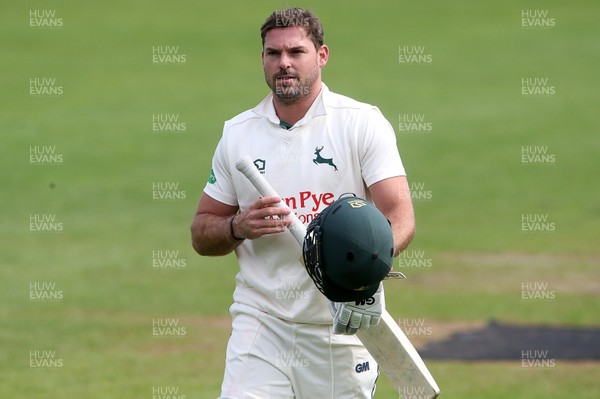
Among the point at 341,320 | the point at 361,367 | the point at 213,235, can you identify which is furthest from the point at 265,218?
the point at 361,367

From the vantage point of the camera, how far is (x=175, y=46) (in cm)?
3753

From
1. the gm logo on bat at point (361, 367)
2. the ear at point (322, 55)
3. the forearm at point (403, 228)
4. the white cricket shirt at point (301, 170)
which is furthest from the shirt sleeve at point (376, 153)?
the gm logo on bat at point (361, 367)

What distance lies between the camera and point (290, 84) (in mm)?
7699

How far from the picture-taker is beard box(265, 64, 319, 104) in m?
7.70

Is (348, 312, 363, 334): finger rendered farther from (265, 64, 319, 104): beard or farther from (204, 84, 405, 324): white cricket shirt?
(265, 64, 319, 104): beard

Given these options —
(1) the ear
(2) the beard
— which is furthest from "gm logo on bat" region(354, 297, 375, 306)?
(1) the ear

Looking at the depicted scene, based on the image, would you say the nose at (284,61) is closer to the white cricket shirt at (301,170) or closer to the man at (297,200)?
the man at (297,200)

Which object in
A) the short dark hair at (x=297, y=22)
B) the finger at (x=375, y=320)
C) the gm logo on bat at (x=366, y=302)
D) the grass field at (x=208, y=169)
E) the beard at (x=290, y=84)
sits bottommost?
the grass field at (x=208, y=169)

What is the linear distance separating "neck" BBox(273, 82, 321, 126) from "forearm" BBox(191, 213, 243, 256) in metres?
0.73

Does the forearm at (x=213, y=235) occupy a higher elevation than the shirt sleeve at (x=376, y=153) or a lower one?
lower

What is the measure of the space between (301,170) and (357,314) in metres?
1.16

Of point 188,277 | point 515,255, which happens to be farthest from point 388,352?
point 515,255

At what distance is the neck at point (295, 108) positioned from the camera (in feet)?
25.6

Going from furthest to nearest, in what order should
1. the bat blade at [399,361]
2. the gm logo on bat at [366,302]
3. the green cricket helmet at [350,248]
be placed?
the bat blade at [399,361], the gm logo on bat at [366,302], the green cricket helmet at [350,248]
